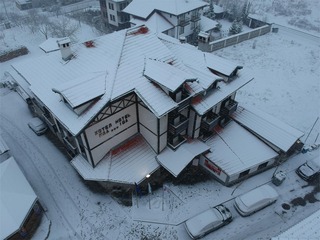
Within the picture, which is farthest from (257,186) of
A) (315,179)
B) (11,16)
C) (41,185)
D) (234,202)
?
(11,16)

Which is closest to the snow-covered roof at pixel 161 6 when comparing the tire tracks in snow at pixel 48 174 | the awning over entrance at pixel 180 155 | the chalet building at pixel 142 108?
the chalet building at pixel 142 108

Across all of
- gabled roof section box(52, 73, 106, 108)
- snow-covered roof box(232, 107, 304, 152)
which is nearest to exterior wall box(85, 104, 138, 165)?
gabled roof section box(52, 73, 106, 108)

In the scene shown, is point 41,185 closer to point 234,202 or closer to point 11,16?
point 234,202

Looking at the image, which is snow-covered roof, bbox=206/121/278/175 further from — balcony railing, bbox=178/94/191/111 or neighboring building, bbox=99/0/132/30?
neighboring building, bbox=99/0/132/30

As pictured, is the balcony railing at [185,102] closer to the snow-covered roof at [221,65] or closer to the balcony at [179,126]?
the balcony at [179,126]

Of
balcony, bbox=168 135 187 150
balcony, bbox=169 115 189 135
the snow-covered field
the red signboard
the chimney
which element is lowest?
the snow-covered field

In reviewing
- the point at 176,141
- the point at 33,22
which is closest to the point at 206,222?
the point at 176,141

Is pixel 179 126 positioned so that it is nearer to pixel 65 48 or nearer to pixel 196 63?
pixel 196 63
